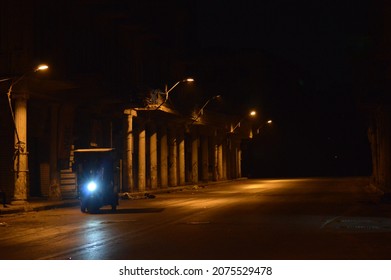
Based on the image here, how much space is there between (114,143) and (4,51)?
52.8 ft

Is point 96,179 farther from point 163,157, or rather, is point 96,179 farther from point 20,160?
point 163,157

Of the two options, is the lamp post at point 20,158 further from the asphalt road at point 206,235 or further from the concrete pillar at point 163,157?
the concrete pillar at point 163,157

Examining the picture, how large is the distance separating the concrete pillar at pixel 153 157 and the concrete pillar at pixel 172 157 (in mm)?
5159

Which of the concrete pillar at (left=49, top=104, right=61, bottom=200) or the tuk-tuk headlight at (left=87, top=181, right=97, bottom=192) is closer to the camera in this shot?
the tuk-tuk headlight at (left=87, top=181, right=97, bottom=192)

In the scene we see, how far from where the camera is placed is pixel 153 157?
5647 cm

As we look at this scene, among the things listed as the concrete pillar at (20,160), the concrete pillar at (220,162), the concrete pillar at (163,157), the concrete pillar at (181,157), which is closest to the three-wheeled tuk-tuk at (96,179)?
the concrete pillar at (20,160)

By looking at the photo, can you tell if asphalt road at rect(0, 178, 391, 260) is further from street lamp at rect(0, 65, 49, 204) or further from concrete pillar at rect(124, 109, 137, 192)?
concrete pillar at rect(124, 109, 137, 192)

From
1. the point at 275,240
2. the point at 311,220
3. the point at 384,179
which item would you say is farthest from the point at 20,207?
the point at 384,179

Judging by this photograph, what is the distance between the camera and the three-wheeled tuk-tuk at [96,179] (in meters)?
27.4

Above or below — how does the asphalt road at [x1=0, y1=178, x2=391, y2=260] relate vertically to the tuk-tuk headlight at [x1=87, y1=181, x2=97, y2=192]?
below

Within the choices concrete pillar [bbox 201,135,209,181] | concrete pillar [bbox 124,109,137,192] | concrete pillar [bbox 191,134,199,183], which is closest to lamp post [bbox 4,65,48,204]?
concrete pillar [bbox 124,109,137,192]

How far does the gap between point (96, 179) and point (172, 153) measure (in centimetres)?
3493

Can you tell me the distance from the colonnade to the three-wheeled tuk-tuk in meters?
18.9

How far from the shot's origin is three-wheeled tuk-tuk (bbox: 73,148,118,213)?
27438mm
